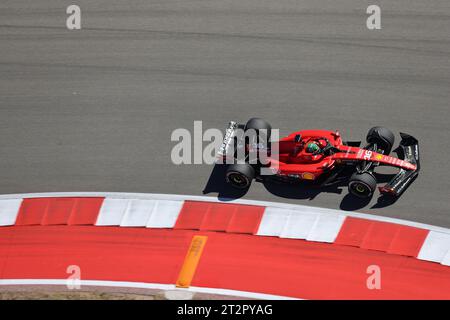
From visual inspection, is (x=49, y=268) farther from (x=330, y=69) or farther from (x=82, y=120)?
(x=330, y=69)

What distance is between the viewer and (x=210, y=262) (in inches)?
555

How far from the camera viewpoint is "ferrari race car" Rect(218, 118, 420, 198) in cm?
Result: 1480

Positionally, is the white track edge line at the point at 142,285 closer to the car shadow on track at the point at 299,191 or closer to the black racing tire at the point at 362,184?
the car shadow on track at the point at 299,191

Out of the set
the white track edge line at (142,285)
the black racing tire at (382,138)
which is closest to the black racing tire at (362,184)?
the black racing tire at (382,138)

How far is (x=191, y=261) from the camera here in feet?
46.5

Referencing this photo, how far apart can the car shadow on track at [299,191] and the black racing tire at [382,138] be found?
2.00ft

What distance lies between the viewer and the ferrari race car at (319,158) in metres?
14.8

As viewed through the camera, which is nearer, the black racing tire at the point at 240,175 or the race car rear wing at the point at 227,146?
the black racing tire at the point at 240,175

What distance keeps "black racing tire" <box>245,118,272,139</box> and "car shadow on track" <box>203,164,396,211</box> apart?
47.2 inches

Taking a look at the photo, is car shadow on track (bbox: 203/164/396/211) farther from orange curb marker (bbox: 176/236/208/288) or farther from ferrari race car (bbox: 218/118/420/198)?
orange curb marker (bbox: 176/236/208/288)

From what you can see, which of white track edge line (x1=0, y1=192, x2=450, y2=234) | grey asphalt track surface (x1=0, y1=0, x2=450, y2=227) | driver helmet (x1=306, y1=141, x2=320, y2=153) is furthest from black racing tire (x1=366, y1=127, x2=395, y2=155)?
white track edge line (x1=0, y1=192, x2=450, y2=234)

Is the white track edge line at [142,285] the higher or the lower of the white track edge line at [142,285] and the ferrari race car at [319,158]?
the lower

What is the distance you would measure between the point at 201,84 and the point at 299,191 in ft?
14.0

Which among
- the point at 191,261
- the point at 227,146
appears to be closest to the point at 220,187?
the point at 227,146
